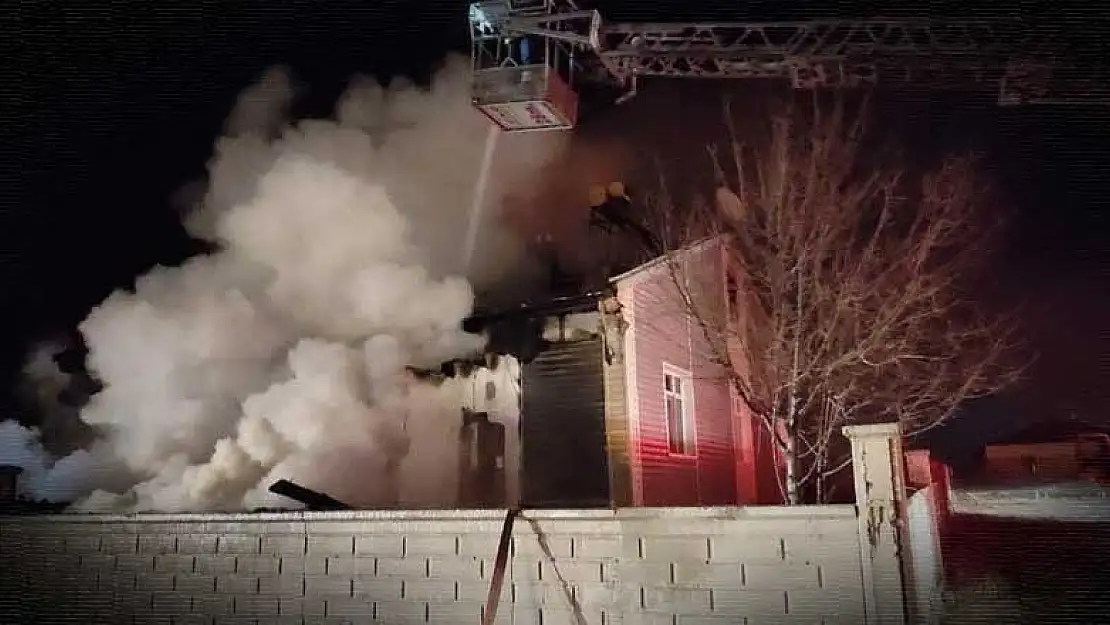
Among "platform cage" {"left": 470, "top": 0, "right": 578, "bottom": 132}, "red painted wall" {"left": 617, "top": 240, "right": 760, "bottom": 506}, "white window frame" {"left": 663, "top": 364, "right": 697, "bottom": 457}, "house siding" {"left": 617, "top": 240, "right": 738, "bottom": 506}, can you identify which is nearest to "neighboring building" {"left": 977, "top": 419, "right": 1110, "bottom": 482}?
"red painted wall" {"left": 617, "top": 240, "right": 760, "bottom": 506}

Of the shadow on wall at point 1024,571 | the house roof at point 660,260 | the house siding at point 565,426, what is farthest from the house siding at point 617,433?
the shadow on wall at point 1024,571

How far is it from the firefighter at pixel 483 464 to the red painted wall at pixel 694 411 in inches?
82.2

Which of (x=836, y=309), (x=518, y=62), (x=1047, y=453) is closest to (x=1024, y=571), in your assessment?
(x=836, y=309)

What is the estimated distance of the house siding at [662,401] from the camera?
35.7 ft

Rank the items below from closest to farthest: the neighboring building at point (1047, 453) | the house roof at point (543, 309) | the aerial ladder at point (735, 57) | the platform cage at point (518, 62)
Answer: the aerial ladder at point (735, 57) < the house roof at point (543, 309) < the platform cage at point (518, 62) < the neighboring building at point (1047, 453)

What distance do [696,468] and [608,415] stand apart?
2780 mm

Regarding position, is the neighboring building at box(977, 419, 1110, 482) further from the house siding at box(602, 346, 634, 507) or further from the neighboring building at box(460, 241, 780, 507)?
the house siding at box(602, 346, 634, 507)

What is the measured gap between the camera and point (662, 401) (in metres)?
11.7

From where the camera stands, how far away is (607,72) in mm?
13133

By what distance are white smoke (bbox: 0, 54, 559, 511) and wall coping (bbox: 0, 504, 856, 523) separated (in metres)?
2.08

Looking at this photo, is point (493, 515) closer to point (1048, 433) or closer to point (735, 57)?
point (735, 57)

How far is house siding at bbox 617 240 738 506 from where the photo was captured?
10891 mm

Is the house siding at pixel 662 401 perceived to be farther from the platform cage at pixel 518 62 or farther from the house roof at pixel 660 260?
the platform cage at pixel 518 62

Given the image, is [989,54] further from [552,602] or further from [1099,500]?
[1099,500]
